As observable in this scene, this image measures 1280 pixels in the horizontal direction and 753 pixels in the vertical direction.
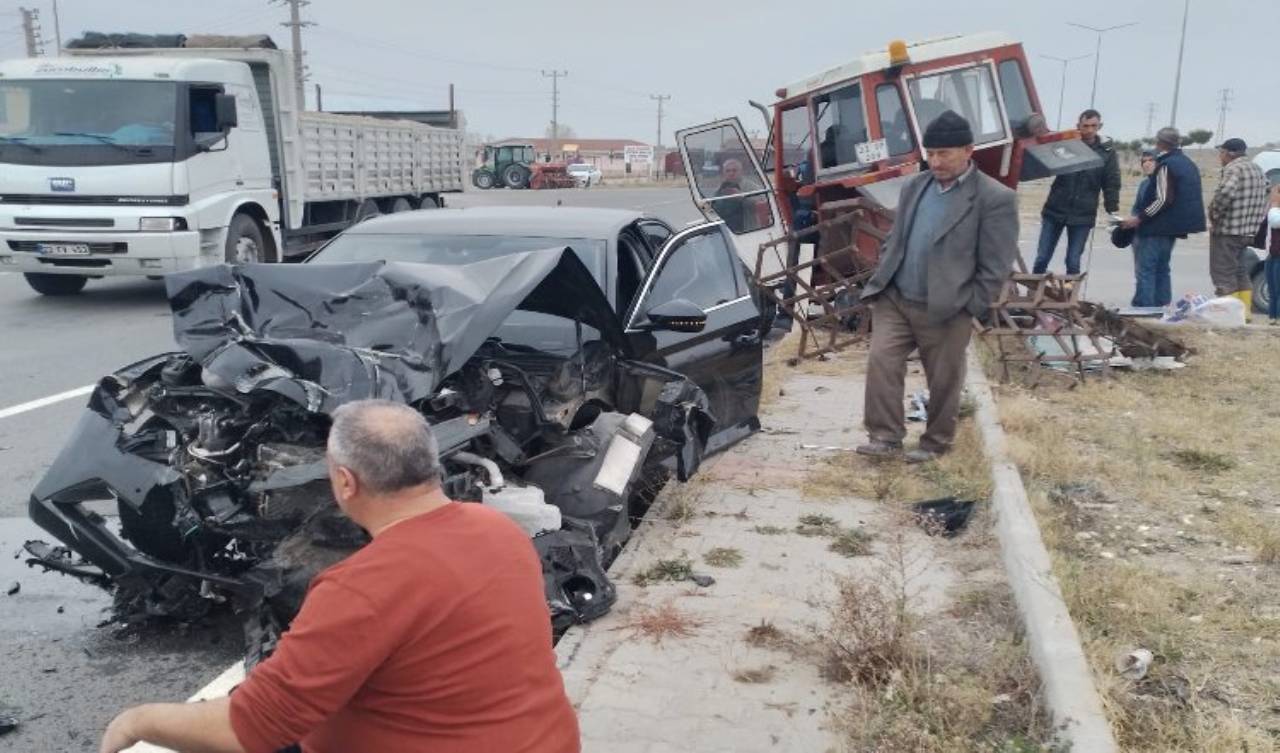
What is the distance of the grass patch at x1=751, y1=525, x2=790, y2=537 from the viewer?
18.6 feet

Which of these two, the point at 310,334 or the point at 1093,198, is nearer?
the point at 310,334

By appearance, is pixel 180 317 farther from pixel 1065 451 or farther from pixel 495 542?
pixel 1065 451

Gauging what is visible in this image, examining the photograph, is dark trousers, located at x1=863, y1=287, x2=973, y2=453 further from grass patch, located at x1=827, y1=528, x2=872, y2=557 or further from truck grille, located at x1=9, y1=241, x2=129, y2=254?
truck grille, located at x1=9, y1=241, x2=129, y2=254

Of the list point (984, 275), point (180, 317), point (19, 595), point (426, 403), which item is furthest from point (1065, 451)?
point (19, 595)

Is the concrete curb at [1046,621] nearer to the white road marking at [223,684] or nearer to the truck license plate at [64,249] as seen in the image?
the white road marking at [223,684]

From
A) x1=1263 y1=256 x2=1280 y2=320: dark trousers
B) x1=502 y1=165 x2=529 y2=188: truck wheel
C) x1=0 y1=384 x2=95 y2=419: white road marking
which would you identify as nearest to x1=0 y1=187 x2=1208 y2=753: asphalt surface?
x1=0 y1=384 x2=95 y2=419: white road marking

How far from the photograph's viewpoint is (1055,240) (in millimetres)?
12273

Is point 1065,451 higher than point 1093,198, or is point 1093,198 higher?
point 1093,198

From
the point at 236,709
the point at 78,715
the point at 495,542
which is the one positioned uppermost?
the point at 495,542

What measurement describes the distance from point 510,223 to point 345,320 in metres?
1.95

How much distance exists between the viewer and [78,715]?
383 cm

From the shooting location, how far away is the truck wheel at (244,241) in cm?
1312

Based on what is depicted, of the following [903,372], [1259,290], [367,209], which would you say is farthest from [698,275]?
[367,209]

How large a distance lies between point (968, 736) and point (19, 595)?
380cm
